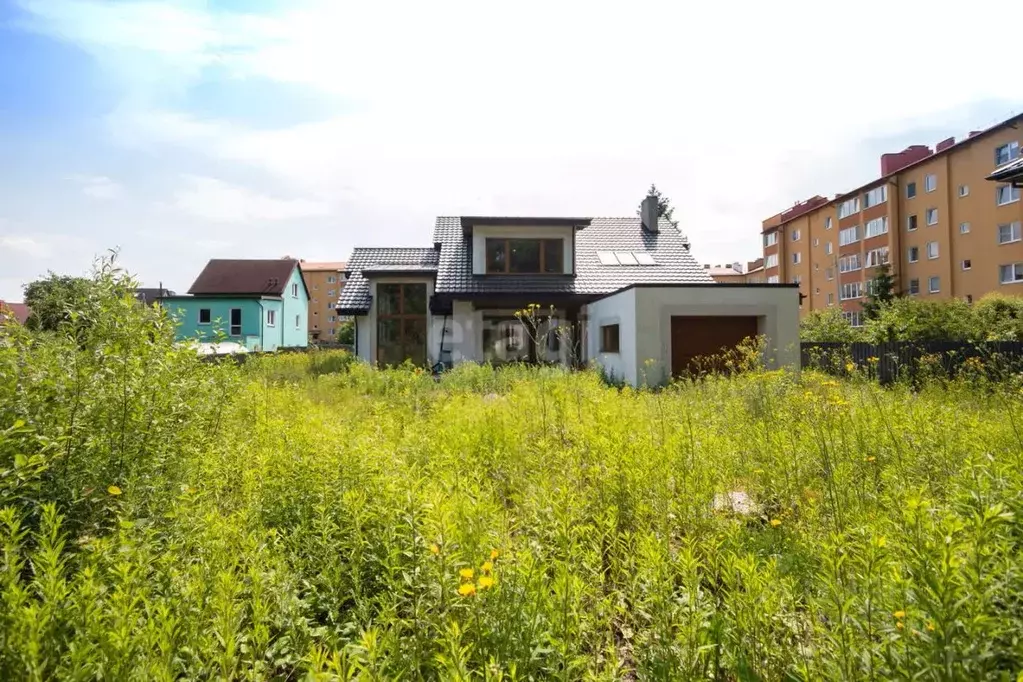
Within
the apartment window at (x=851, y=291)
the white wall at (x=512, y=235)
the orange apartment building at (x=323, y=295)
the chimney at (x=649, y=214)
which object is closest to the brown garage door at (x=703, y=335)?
the white wall at (x=512, y=235)

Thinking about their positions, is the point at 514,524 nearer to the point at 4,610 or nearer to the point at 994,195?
the point at 4,610

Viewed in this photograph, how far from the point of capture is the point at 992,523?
1946 millimetres

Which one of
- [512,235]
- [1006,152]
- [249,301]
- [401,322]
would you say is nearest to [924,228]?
[1006,152]

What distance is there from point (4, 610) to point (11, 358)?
238cm

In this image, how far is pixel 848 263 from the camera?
138ft

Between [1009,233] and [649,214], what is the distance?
69.3ft

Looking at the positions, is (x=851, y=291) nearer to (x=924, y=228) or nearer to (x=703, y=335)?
(x=924, y=228)

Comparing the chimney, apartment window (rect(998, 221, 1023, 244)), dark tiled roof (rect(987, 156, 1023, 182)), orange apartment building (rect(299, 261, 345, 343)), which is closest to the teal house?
the chimney

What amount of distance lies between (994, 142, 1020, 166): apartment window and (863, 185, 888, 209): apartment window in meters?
8.72

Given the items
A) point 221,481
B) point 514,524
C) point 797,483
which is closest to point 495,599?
point 514,524

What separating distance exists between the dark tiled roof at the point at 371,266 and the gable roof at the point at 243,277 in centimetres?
1527

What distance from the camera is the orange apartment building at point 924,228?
28.5m

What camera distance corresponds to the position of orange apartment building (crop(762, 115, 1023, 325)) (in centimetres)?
2847

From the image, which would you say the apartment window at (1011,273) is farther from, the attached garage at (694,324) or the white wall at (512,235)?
the white wall at (512,235)
